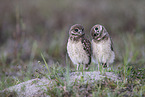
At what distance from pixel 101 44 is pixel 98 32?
0.84 feet

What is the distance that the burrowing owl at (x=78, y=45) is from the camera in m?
4.73

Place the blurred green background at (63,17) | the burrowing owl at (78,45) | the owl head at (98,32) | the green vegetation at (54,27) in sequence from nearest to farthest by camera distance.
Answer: the owl head at (98,32) < the burrowing owl at (78,45) < the green vegetation at (54,27) < the blurred green background at (63,17)

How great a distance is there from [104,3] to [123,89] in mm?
11975

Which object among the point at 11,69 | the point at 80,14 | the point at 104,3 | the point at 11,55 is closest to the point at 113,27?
the point at 80,14

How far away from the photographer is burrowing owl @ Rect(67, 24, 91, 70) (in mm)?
4726

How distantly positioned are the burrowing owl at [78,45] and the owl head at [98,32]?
8.9 inches

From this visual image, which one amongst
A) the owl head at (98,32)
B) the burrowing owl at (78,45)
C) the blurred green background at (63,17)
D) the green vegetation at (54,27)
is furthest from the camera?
the blurred green background at (63,17)

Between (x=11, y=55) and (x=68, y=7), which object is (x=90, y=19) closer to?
(x=68, y=7)

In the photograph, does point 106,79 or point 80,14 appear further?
point 80,14

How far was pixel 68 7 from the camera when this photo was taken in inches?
562

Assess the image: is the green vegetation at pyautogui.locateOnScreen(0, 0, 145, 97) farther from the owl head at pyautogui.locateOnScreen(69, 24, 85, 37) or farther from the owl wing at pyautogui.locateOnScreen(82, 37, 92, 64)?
the owl head at pyautogui.locateOnScreen(69, 24, 85, 37)

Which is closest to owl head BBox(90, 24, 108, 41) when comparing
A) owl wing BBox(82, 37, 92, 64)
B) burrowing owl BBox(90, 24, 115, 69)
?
burrowing owl BBox(90, 24, 115, 69)

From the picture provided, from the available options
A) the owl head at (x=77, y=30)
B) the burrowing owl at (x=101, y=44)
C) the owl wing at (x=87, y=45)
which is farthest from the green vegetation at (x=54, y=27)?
the owl head at (x=77, y=30)

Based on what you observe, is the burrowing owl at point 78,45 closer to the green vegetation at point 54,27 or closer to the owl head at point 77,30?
the owl head at point 77,30
